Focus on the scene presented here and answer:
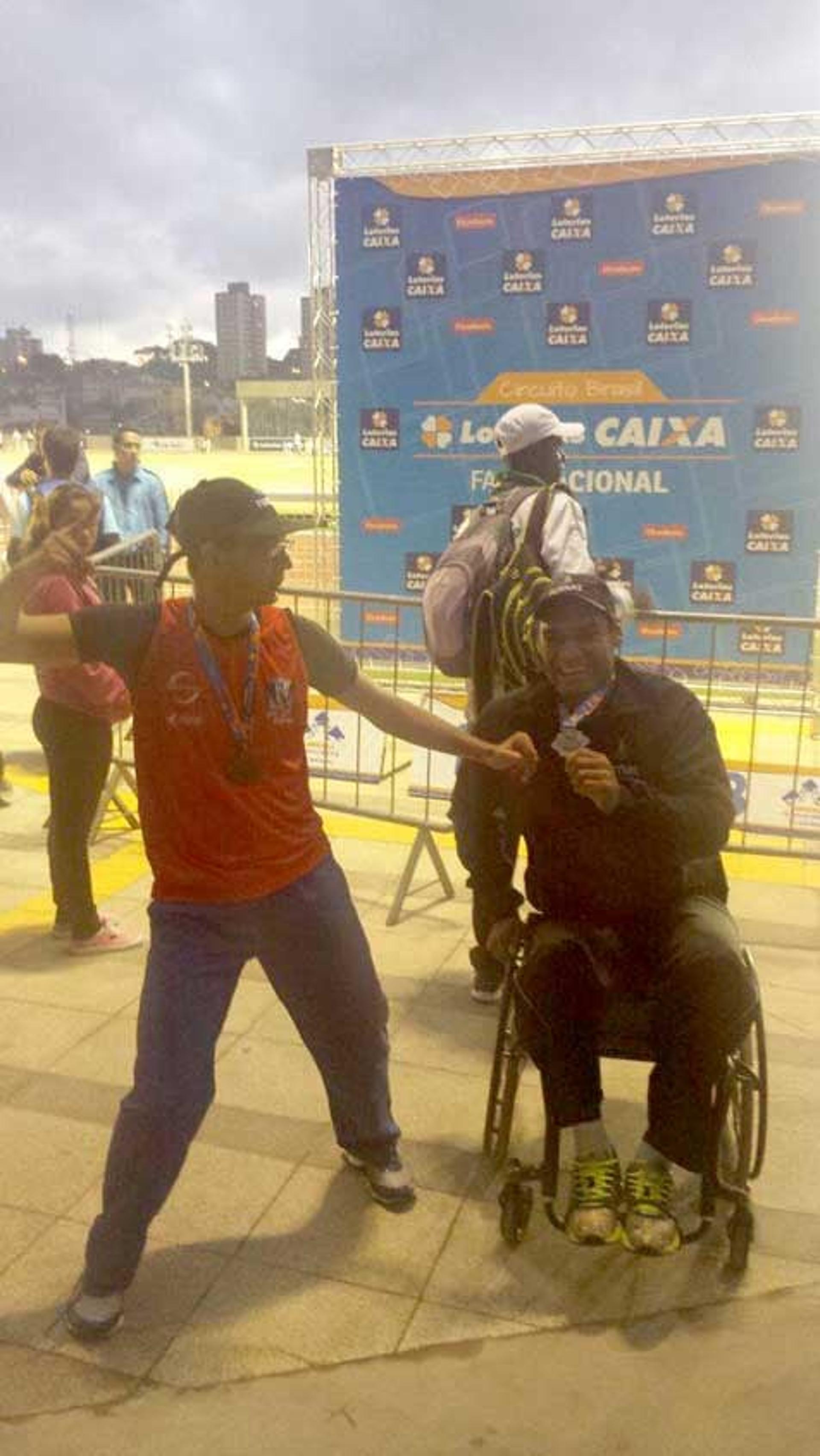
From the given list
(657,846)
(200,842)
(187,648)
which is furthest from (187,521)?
(657,846)

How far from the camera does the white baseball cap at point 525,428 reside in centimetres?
390

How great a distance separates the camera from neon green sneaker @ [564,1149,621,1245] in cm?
285

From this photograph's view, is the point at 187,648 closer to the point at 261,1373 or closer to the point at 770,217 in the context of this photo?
the point at 261,1373

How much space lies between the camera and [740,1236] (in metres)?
2.95

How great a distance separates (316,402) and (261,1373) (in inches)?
355

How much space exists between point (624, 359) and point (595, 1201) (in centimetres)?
818

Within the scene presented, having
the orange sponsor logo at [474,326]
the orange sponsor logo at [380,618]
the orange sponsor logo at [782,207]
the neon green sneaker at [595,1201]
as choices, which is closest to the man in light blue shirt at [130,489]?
the orange sponsor logo at [380,618]

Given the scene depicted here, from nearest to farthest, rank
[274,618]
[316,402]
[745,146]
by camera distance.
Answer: [274,618]
[745,146]
[316,402]

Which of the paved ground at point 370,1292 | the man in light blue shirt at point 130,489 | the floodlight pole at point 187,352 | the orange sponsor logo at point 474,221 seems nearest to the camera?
the paved ground at point 370,1292

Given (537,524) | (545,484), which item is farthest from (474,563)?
(545,484)

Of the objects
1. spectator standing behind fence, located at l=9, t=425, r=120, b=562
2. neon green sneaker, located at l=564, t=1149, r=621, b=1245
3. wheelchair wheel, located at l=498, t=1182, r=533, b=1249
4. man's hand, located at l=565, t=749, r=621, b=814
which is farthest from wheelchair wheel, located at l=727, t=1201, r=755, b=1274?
spectator standing behind fence, located at l=9, t=425, r=120, b=562

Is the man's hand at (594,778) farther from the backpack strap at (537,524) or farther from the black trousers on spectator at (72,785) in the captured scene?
the black trousers on spectator at (72,785)

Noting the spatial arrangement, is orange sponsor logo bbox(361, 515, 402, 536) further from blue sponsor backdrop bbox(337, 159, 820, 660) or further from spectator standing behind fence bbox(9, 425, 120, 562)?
spectator standing behind fence bbox(9, 425, 120, 562)

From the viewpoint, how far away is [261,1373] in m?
2.67
